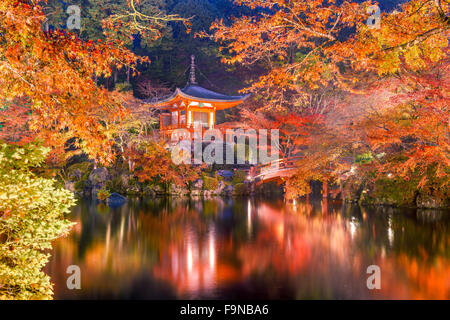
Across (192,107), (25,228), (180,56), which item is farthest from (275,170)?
(180,56)

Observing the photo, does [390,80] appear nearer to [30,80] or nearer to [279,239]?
[279,239]

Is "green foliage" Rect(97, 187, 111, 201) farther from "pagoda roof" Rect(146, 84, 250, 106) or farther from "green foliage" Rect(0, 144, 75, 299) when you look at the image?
"green foliage" Rect(0, 144, 75, 299)

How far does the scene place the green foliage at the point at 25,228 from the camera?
400cm

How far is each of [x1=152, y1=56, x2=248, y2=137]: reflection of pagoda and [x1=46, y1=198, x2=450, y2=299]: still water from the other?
11052 mm

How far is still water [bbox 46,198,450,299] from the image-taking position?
550cm

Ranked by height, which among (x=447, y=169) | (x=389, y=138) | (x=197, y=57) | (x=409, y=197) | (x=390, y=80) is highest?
(x=197, y=57)

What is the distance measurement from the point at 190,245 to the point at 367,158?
34.7 ft

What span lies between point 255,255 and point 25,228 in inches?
184

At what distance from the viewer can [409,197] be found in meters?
14.1

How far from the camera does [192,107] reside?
77.7 ft

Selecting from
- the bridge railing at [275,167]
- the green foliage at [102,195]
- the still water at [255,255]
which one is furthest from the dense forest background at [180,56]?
the still water at [255,255]

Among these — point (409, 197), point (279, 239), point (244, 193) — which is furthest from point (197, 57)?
point (279, 239)

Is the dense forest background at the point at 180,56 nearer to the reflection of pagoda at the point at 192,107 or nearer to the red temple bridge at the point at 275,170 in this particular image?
the reflection of pagoda at the point at 192,107

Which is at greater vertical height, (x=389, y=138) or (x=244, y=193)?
(x=389, y=138)
